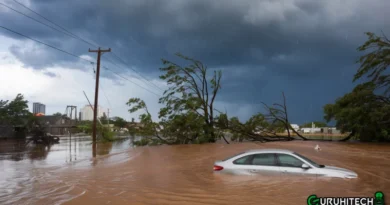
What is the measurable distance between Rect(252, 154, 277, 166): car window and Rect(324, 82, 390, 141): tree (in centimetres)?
1784

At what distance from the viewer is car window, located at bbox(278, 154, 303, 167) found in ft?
32.1

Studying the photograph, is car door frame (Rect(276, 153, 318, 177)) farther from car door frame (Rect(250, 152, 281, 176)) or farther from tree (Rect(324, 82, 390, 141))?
tree (Rect(324, 82, 390, 141))

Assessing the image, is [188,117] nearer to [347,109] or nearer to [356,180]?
[347,109]

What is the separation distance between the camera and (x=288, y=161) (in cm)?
990

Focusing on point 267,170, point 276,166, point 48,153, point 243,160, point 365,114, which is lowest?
point 48,153

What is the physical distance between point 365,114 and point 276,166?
19.6 m

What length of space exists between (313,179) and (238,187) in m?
2.19

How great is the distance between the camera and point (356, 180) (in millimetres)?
9719

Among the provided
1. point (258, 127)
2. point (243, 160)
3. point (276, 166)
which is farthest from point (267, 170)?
point (258, 127)

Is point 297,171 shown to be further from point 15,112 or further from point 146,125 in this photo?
point 15,112

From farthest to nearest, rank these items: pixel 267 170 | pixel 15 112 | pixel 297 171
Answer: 1. pixel 15 112
2. pixel 267 170
3. pixel 297 171

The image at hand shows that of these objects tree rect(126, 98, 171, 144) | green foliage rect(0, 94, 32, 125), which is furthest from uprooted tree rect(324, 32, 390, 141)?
green foliage rect(0, 94, 32, 125)

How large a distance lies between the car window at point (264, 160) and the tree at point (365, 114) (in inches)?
702

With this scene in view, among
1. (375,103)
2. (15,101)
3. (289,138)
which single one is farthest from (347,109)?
(15,101)
